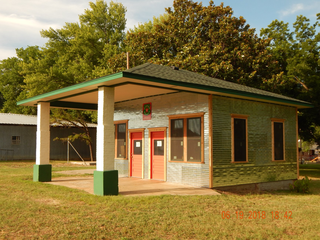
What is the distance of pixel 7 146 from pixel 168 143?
2152 centimetres

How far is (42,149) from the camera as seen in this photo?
1480cm

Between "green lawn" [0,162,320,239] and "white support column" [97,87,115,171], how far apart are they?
3.96 ft

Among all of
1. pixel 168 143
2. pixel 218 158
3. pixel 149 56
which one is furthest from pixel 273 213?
pixel 149 56

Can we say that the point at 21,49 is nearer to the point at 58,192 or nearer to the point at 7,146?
the point at 7,146

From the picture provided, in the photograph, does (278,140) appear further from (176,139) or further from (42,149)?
(42,149)

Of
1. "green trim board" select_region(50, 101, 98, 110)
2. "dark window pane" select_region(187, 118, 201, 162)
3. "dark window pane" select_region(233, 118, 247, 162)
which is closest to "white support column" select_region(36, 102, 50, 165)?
"green trim board" select_region(50, 101, 98, 110)

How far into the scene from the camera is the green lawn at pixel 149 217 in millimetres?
6918

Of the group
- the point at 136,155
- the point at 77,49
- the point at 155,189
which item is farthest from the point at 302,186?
the point at 77,49

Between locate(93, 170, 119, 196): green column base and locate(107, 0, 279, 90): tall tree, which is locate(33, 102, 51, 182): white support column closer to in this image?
locate(93, 170, 119, 196): green column base

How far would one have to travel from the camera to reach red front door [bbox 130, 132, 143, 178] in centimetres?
1573

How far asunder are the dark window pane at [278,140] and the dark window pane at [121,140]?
23.0 ft

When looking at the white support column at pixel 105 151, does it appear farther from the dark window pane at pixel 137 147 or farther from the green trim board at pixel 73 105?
the green trim board at pixel 73 105
